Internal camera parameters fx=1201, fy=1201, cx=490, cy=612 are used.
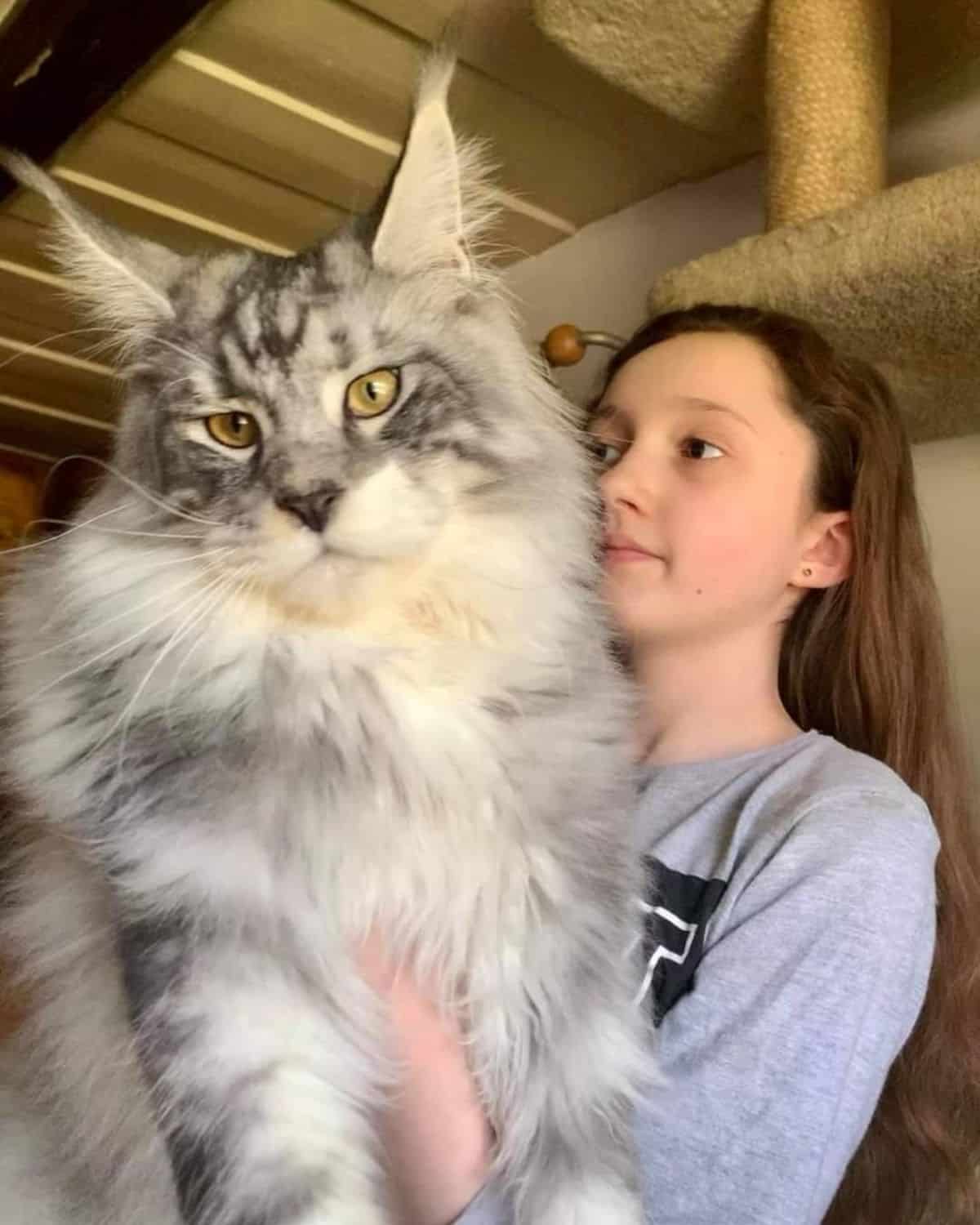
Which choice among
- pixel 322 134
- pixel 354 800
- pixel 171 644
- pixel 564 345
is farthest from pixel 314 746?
pixel 322 134

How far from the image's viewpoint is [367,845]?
3.47ft

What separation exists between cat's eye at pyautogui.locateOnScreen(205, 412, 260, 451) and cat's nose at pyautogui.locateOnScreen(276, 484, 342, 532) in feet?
0.39

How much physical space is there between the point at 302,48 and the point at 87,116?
42 centimetres

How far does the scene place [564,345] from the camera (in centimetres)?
193

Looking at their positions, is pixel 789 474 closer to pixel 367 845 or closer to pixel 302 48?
pixel 367 845

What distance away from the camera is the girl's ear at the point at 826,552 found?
151 centimetres

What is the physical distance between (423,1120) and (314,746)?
0.35 m

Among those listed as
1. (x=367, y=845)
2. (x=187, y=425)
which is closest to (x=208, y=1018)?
(x=367, y=845)

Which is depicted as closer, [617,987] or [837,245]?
[617,987]

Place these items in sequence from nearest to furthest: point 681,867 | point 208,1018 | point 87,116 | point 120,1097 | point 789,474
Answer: point 208,1018 < point 120,1097 < point 681,867 < point 789,474 < point 87,116

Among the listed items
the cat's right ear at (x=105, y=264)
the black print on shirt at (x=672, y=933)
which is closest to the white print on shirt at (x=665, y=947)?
the black print on shirt at (x=672, y=933)

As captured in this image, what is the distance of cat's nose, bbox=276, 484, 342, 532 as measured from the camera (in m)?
1.01

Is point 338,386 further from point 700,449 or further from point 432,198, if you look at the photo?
point 700,449

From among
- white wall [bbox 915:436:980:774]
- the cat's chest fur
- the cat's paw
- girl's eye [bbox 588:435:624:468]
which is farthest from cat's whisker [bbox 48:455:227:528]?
white wall [bbox 915:436:980:774]
